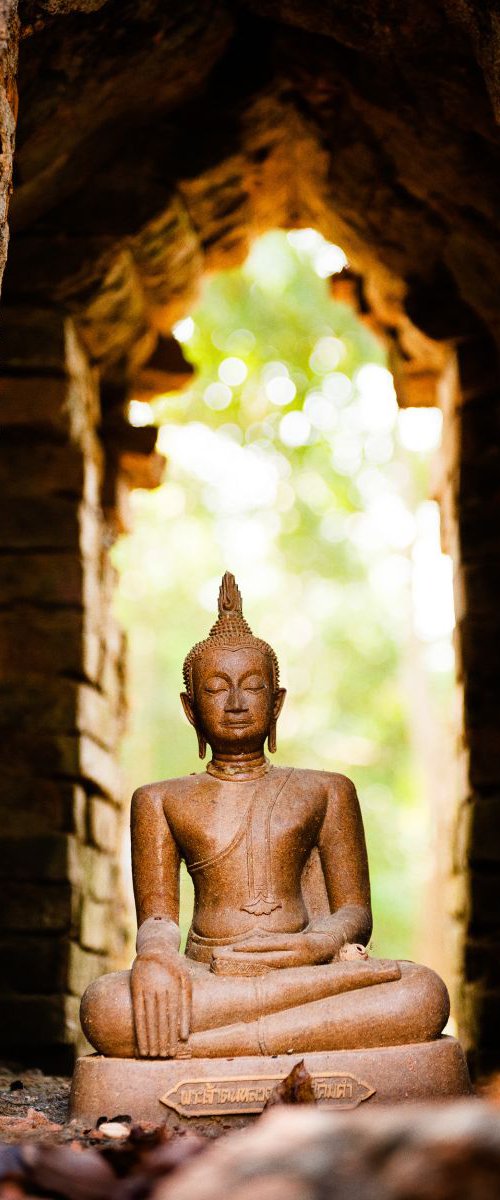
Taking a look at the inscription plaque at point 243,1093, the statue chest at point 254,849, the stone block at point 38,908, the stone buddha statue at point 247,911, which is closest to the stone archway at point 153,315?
the stone block at point 38,908

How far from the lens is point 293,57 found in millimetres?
5957

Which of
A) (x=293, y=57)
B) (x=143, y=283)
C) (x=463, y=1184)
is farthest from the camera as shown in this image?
(x=143, y=283)

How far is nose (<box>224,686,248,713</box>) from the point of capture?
4605mm

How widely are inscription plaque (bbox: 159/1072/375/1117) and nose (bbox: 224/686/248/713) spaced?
4.59ft

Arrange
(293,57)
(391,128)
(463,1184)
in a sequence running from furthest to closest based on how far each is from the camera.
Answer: (293,57), (391,128), (463,1184)

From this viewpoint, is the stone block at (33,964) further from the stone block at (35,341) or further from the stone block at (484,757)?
the stone block at (35,341)

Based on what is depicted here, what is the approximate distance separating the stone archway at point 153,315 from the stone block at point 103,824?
1.0 inches

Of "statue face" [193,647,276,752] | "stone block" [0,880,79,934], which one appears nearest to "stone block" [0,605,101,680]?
"stone block" [0,880,79,934]

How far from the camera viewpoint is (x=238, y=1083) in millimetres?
3674

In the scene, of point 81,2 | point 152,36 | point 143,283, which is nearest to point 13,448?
point 143,283

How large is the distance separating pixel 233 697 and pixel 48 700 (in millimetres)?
1599

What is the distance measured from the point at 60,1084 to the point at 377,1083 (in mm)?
1912

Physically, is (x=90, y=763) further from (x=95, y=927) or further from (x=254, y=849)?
(x=254, y=849)

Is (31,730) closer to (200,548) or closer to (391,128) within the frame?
(391,128)
